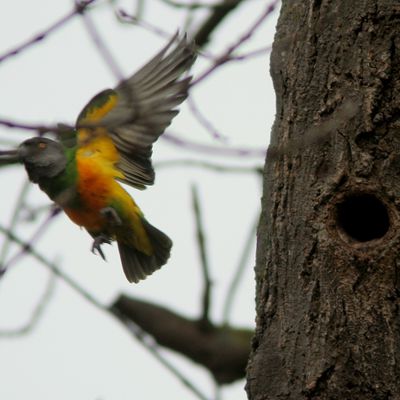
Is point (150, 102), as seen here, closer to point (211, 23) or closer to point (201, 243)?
point (201, 243)

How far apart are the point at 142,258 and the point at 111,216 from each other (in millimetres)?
436

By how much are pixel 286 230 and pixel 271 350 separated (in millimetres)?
394

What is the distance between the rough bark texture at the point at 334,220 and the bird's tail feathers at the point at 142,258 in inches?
56.3

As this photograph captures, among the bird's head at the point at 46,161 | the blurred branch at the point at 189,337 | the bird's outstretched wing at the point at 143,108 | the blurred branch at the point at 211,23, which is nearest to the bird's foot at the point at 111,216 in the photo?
the bird's outstretched wing at the point at 143,108

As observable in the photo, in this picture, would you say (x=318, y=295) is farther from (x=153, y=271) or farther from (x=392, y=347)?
(x=153, y=271)

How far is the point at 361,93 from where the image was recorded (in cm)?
305

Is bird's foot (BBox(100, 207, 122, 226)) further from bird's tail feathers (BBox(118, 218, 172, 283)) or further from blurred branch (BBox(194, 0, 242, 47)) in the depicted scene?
blurred branch (BBox(194, 0, 242, 47))

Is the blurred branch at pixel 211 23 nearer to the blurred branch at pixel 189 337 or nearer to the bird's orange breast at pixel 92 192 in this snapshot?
the bird's orange breast at pixel 92 192

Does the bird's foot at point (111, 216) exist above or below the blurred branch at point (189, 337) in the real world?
above

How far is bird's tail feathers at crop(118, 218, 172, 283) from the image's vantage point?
464 centimetres

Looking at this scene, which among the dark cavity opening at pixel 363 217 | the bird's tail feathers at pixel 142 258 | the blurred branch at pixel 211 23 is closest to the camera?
the dark cavity opening at pixel 363 217

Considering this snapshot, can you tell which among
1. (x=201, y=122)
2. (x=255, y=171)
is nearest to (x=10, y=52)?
(x=201, y=122)

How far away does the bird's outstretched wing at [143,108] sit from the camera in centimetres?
371

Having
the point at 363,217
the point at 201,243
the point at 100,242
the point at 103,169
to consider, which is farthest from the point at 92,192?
the point at 363,217
